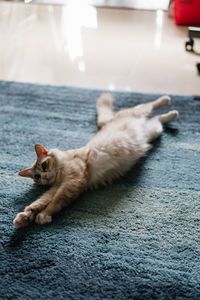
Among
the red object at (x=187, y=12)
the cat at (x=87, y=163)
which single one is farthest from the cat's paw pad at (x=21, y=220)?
the red object at (x=187, y=12)

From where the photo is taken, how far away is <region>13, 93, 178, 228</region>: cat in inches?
50.4

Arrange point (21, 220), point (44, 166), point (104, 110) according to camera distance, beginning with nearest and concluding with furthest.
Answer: point (21, 220)
point (44, 166)
point (104, 110)

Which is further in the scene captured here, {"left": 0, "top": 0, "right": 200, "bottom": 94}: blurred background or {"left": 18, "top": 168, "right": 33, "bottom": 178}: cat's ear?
{"left": 0, "top": 0, "right": 200, "bottom": 94}: blurred background

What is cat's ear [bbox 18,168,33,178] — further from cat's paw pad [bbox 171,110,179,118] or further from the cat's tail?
cat's paw pad [bbox 171,110,179,118]

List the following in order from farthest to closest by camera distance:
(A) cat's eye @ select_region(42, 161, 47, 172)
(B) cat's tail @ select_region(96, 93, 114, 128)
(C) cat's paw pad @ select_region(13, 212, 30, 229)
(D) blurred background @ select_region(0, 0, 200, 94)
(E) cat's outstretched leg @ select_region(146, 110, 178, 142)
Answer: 1. (D) blurred background @ select_region(0, 0, 200, 94)
2. (B) cat's tail @ select_region(96, 93, 114, 128)
3. (E) cat's outstretched leg @ select_region(146, 110, 178, 142)
4. (A) cat's eye @ select_region(42, 161, 47, 172)
5. (C) cat's paw pad @ select_region(13, 212, 30, 229)

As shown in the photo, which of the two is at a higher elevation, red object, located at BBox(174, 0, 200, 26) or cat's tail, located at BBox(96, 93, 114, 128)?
red object, located at BBox(174, 0, 200, 26)

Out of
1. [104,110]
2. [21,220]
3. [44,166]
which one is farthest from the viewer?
[104,110]

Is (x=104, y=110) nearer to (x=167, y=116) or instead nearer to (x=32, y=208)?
(x=167, y=116)

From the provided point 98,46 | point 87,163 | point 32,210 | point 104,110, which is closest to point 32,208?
point 32,210

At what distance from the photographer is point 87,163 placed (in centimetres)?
143

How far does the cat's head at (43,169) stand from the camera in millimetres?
1371

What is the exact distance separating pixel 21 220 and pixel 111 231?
38 cm

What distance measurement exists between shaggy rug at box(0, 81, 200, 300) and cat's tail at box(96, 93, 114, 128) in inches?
3.4

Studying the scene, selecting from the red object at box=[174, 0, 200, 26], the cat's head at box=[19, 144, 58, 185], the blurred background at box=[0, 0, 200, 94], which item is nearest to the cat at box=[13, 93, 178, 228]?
the cat's head at box=[19, 144, 58, 185]
